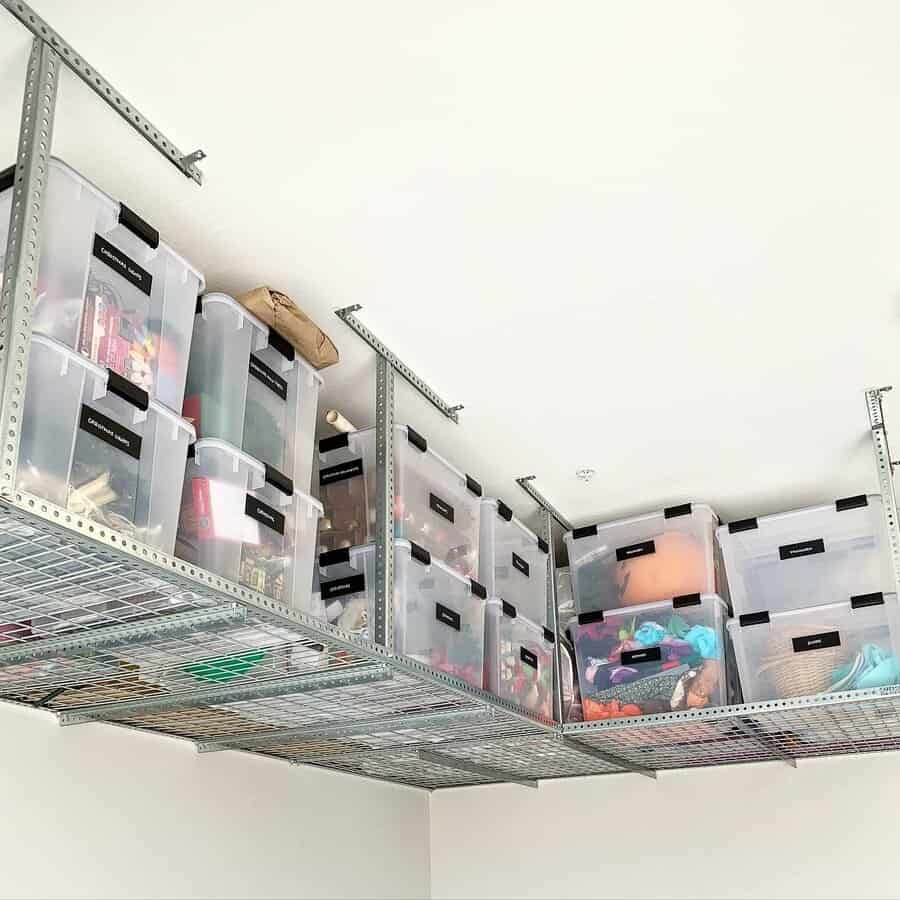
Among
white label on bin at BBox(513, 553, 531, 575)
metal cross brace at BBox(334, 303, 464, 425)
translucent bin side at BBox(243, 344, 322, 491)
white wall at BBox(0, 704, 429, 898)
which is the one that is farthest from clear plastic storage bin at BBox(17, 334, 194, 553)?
white label on bin at BBox(513, 553, 531, 575)

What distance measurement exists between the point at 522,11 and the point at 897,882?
10.7 feet

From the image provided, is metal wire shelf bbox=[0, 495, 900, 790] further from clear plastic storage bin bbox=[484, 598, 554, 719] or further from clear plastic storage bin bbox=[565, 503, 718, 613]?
clear plastic storage bin bbox=[565, 503, 718, 613]

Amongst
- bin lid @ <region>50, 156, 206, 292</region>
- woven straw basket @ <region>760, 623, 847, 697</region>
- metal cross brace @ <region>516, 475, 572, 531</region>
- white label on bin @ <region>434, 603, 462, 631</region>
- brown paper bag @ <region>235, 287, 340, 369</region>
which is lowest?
woven straw basket @ <region>760, 623, 847, 697</region>

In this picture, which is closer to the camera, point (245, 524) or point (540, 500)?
point (245, 524)

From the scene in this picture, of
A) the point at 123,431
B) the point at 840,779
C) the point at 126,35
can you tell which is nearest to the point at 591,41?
the point at 126,35

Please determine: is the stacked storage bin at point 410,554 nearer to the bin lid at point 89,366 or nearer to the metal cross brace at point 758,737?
the bin lid at point 89,366

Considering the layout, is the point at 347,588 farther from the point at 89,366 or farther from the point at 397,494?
the point at 89,366

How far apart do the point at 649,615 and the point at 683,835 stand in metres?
1.15

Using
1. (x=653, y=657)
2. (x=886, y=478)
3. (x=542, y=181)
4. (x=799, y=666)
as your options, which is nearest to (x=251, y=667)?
(x=542, y=181)

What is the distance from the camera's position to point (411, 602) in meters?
2.55

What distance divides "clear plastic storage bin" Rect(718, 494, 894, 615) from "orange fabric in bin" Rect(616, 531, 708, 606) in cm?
10

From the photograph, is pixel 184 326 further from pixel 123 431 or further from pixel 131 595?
pixel 131 595

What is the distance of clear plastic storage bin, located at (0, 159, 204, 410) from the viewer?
1670 mm

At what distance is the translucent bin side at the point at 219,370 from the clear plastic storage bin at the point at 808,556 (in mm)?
1780
